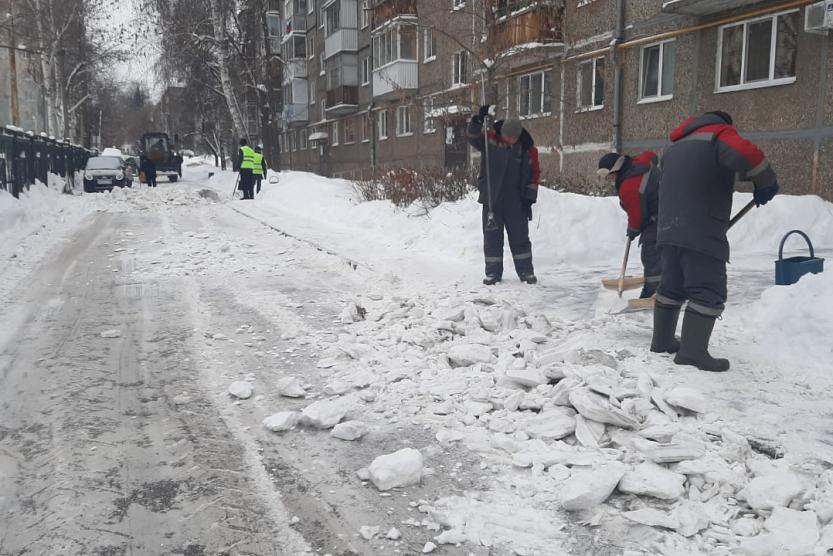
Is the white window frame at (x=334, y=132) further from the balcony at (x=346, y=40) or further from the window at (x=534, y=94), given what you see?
the window at (x=534, y=94)

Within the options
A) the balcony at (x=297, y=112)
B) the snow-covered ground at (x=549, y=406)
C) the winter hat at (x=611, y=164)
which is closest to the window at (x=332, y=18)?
the balcony at (x=297, y=112)

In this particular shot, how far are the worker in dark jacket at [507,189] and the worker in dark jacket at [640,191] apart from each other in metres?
0.97

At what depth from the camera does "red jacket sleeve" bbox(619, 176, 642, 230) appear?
5934 mm

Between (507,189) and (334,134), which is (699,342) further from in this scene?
(334,134)

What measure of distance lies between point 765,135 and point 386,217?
6.79 metres

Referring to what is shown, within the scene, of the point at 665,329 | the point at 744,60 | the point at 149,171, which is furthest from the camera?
the point at 149,171

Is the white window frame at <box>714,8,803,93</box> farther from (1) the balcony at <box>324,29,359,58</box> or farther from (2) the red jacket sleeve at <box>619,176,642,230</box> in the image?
(1) the balcony at <box>324,29,359,58</box>

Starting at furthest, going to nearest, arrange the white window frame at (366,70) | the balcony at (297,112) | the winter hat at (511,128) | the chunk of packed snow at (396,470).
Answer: the balcony at (297,112) → the white window frame at (366,70) → the winter hat at (511,128) → the chunk of packed snow at (396,470)

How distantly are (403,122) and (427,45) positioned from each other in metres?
3.45

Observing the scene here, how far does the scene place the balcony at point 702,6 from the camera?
11719mm

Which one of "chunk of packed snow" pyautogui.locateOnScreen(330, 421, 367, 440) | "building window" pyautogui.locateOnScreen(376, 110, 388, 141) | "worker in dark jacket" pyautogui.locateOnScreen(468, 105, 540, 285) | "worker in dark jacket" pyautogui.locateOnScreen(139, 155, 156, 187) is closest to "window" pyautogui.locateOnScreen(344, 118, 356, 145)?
"building window" pyautogui.locateOnScreen(376, 110, 388, 141)

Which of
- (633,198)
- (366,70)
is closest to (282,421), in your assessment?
(633,198)

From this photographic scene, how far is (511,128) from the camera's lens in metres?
6.72

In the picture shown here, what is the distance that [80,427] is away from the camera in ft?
11.4
